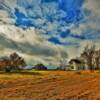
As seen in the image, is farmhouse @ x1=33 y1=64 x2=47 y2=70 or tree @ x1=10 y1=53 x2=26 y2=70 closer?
tree @ x1=10 y1=53 x2=26 y2=70

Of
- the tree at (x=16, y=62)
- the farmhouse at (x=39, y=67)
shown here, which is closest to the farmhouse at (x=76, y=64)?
the farmhouse at (x=39, y=67)

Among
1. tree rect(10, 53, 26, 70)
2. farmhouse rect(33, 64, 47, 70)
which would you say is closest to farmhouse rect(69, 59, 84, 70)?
farmhouse rect(33, 64, 47, 70)

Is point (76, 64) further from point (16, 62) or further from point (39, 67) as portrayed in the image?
point (16, 62)

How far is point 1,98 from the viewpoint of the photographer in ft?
75.8

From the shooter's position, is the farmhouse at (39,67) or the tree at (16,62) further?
the farmhouse at (39,67)

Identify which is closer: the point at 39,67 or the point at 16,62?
the point at 16,62

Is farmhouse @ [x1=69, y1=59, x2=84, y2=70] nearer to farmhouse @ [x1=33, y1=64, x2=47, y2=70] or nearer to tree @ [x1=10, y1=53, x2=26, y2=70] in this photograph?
farmhouse @ [x1=33, y1=64, x2=47, y2=70]

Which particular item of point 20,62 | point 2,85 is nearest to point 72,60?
point 20,62

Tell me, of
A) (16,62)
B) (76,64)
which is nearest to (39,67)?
(76,64)

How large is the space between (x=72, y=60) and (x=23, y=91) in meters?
114

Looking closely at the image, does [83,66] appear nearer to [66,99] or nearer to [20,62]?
[20,62]

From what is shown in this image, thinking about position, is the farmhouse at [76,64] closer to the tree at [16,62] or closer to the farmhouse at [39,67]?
the farmhouse at [39,67]

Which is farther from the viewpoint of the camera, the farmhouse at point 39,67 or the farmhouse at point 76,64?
the farmhouse at point 39,67

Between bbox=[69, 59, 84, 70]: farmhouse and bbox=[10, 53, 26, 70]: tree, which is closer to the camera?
bbox=[10, 53, 26, 70]: tree
